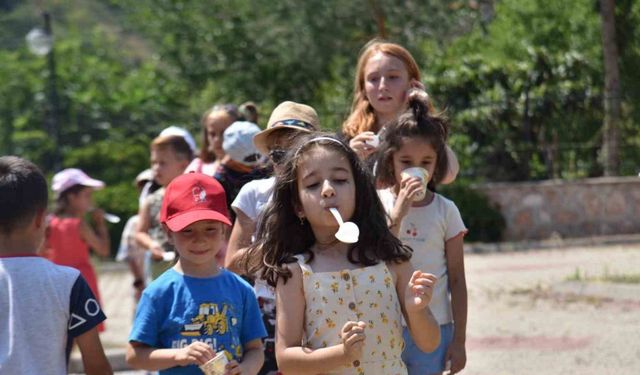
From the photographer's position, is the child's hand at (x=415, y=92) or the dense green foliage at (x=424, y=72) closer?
the child's hand at (x=415, y=92)

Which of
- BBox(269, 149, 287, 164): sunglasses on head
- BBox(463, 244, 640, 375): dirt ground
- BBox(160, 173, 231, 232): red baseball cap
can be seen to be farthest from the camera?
BBox(463, 244, 640, 375): dirt ground

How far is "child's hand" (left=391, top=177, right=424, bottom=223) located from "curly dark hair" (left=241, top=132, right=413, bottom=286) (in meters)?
0.44

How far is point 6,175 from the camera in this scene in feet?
13.2

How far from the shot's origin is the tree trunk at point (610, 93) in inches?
822

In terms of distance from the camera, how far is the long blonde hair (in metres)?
5.49

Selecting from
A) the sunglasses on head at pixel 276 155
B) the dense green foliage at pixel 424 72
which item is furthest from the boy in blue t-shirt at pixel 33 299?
the dense green foliage at pixel 424 72

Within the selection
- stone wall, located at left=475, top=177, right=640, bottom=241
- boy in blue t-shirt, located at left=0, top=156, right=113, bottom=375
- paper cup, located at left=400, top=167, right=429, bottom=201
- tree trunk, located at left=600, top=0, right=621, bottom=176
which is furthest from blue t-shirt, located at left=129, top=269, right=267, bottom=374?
tree trunk, located at left=600, top=0, right=621, bottom=176

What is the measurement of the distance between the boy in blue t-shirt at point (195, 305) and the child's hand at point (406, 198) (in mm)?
673

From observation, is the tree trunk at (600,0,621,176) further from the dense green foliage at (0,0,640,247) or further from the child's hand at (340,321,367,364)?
the child's hand at (340,321,367,364)

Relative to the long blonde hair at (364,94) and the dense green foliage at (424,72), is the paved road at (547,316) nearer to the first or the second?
the dense green foliage at (424,72)

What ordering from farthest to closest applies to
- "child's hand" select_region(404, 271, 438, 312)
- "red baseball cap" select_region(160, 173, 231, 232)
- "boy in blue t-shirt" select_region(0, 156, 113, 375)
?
"red baseball cap" select_region(160, 173, 231, 232) → "boy in blue t-shirt" select_region(0, 156, 113, 375) → "child's hand" select_region(404, 271, 438, 312)

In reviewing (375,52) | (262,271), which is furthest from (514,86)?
(262,271)

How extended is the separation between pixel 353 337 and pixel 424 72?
69.4ft

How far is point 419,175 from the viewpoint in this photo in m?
4.82
